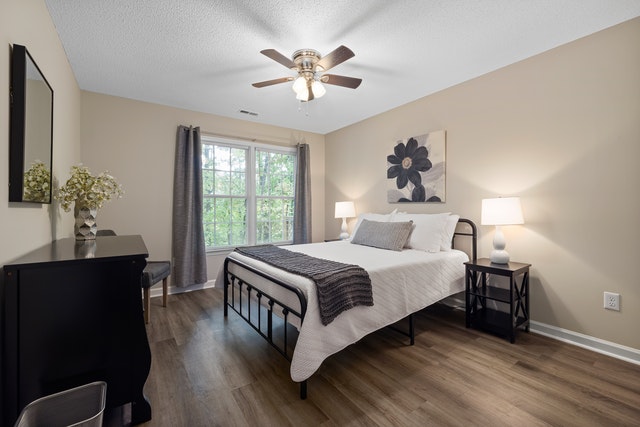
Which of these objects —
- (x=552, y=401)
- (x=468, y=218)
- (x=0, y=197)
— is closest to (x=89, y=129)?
(x=0, y=197)

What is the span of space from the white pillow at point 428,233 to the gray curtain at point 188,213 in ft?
9.10

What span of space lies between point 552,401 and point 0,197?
3.04m

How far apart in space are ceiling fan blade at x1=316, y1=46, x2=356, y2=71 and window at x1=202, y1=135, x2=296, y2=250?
2427mm

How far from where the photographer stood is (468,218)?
3.14 meters

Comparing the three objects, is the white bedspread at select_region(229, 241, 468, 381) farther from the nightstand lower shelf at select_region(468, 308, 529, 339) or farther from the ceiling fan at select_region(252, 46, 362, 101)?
the ceiling fan at select_region(252, 46, 362, 101)

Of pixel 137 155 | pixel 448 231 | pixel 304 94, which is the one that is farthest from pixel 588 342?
pixel 137 155

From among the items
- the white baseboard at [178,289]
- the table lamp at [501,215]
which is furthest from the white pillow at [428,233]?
the white baseboard at [178,289]

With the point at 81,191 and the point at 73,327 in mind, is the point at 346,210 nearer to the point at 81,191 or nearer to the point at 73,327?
the point at 81,191

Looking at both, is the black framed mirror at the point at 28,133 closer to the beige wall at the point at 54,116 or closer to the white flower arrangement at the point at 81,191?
the beige wall at the point at 54,116

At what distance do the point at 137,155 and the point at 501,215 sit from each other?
4123 millimetres

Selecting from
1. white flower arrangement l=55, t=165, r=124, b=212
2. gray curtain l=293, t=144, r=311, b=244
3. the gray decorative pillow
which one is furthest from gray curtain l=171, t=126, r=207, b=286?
the gray decorative pillow

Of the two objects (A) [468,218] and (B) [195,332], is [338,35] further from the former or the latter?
(B) [195,332]

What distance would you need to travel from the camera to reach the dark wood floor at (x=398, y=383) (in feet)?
5.18

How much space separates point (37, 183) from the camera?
160 centimetres
